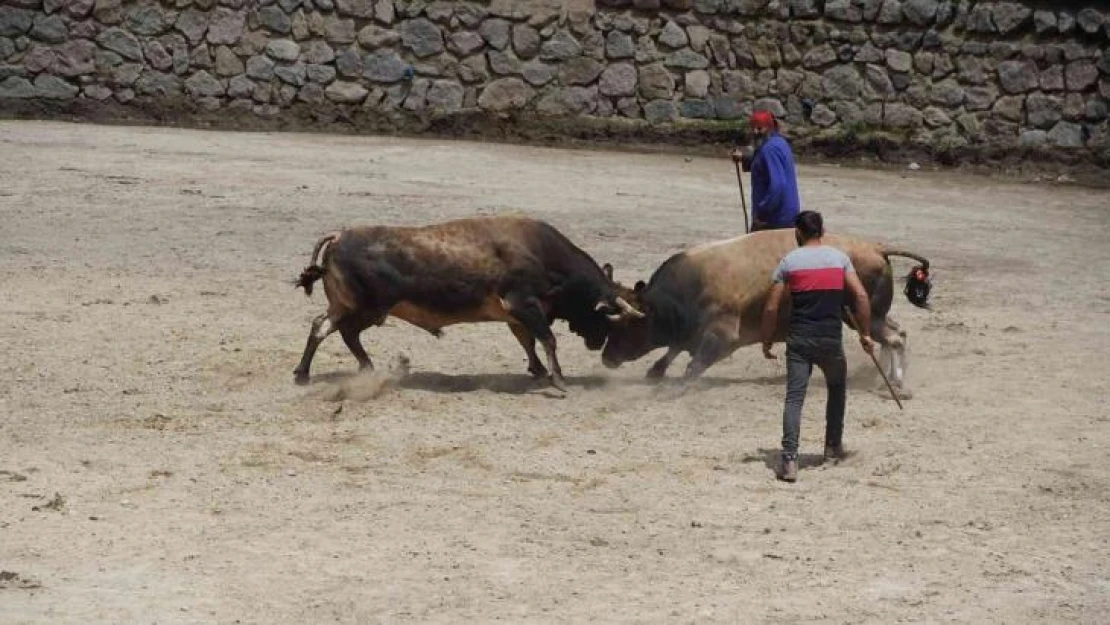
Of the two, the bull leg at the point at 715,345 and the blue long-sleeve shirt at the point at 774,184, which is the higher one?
the blue long-sleeve shirt at the point at 774,184

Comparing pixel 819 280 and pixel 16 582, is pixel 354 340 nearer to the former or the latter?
pixel 819 280

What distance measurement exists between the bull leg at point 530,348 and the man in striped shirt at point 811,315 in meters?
2.56

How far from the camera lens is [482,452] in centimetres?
1169

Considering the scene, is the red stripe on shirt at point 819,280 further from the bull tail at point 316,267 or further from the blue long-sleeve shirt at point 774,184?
the blue long-sleeve shirt at point 774,184

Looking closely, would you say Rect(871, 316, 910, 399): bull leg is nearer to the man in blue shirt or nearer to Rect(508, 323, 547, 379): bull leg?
the man in blue shirt

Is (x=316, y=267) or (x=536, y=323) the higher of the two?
(x=316, y=267)

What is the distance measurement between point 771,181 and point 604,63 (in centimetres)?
992

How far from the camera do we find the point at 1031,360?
14492 millimetres

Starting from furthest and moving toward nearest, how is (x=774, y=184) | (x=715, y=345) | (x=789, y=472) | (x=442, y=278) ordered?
1. (x=774, y=184)
2. (x=715, y=345)
3. (x=442, y=278)
4. (x=789, y=472)

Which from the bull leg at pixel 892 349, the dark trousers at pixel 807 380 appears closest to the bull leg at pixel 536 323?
the bull leg at pixel 892 349

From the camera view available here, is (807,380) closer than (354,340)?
Yes

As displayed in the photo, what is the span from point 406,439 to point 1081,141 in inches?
592

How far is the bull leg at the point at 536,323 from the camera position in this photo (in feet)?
43.8

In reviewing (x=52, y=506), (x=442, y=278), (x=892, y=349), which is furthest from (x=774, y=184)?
(x=52, y=506)
